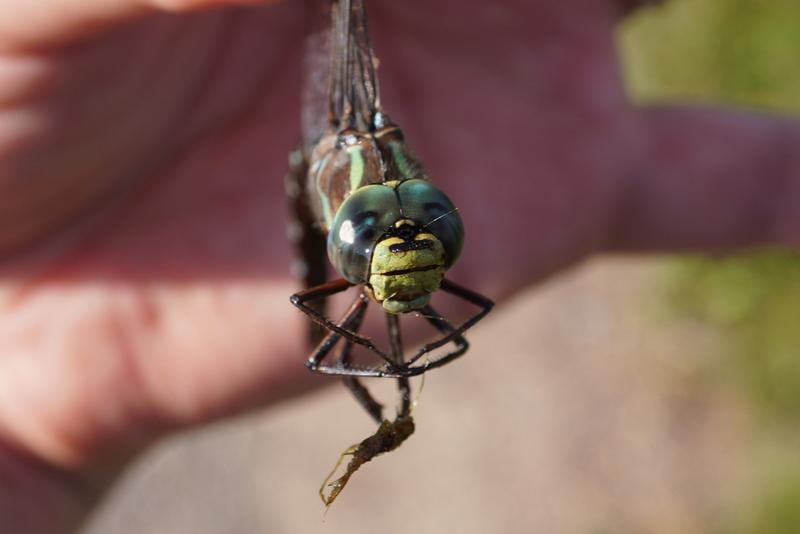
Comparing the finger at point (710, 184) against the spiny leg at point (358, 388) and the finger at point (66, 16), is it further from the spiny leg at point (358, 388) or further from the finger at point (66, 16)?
the finger at point (66, 16)

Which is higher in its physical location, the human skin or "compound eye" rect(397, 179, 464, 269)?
"compound eye" rect(397, 179, 464, 269)

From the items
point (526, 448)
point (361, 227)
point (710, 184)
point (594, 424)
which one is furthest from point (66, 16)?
point (594, 424)

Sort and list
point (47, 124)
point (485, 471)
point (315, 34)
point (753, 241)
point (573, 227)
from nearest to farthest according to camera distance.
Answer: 1. point (47, 124)
2. point (315, 34)
3. point (573, 227)
4. point (753, 241)
5. point (485, 471)

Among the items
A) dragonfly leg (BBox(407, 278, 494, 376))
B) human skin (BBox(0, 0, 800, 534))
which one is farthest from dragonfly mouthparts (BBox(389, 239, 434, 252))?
human skin (BBox(0, 0, 800, 534))

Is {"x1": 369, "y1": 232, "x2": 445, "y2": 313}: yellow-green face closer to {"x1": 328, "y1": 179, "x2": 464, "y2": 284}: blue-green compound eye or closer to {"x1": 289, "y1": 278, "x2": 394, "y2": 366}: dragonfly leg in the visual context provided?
{"x1": 328, "y1": 179, "x2": 464, "y2": 284}: blue-green compound eye

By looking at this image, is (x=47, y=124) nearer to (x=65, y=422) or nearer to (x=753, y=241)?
(x=65, y=422)

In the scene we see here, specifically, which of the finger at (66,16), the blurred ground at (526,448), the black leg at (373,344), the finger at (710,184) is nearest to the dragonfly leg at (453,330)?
the black leg at (373,344)

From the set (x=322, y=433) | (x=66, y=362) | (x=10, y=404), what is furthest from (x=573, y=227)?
(x=322, y=433)
